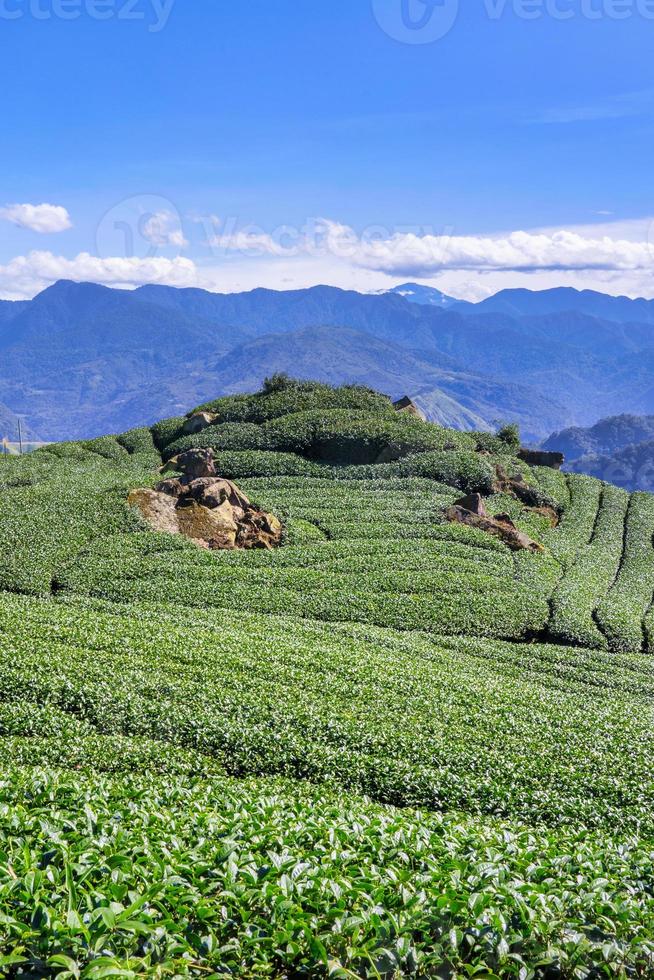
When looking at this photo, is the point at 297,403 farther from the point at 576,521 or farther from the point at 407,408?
the point at 576,521

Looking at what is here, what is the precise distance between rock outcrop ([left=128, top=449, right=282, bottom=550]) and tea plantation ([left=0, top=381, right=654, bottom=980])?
1629 millimetres

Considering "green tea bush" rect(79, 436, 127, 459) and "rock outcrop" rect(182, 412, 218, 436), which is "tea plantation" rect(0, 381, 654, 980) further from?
"rock outcrop" rect(182, 412, 218, 436)

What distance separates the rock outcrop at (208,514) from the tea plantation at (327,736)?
5.35ft

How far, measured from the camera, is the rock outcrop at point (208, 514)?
44312mm

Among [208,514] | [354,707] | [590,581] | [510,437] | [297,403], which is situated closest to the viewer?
[354,707]

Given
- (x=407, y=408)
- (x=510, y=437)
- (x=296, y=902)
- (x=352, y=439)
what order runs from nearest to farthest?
(x=296, y=902) < (x=352, y=439) < (x=407, y=408) < (x=510, y=437)

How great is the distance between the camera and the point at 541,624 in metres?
36.8

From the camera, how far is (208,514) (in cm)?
4516

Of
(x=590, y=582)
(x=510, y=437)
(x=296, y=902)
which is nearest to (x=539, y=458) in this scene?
(x=510, y=437)

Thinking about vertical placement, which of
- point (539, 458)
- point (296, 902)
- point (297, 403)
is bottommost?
point (296, 902)

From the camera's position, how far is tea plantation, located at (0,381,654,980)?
873cm

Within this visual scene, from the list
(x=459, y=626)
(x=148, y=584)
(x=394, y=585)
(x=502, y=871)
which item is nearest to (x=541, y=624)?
(x=459, y=626)

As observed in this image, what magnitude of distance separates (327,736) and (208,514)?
25697mm

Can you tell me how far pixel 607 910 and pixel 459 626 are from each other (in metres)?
25.7
